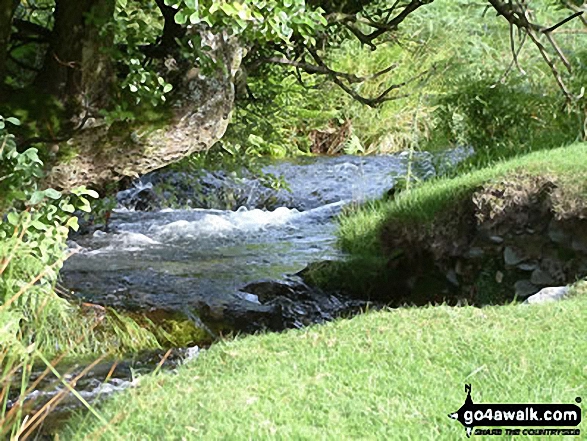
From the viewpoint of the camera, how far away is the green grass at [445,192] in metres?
6.31

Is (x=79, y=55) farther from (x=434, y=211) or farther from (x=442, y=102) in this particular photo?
(x=442, y=102)

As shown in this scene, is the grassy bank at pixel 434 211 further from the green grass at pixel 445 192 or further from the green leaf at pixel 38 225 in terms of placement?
the green leaf at pixel 38 225

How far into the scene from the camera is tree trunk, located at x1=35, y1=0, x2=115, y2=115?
4.12 metres

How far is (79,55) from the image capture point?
415 centimetres

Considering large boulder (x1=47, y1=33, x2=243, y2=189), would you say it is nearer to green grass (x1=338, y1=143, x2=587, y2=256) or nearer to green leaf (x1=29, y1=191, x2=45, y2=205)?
green leaf (x1=29, y1=191, x2=45, y2=205)

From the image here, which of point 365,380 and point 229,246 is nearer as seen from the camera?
point 365,380

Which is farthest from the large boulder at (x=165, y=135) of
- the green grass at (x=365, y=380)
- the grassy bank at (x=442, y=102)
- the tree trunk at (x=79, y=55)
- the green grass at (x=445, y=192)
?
the green grass at (x=445, y=192)

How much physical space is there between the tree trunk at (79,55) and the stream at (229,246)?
4.81 ft

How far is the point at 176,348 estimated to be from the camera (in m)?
5.67

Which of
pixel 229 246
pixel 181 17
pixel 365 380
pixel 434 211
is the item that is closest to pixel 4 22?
pixel 181 17

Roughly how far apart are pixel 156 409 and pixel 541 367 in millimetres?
1499

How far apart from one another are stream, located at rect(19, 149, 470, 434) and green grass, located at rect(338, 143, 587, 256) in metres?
0.35

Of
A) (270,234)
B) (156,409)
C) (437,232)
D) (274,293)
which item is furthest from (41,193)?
(270,234)

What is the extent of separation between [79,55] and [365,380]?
84.2 inches
